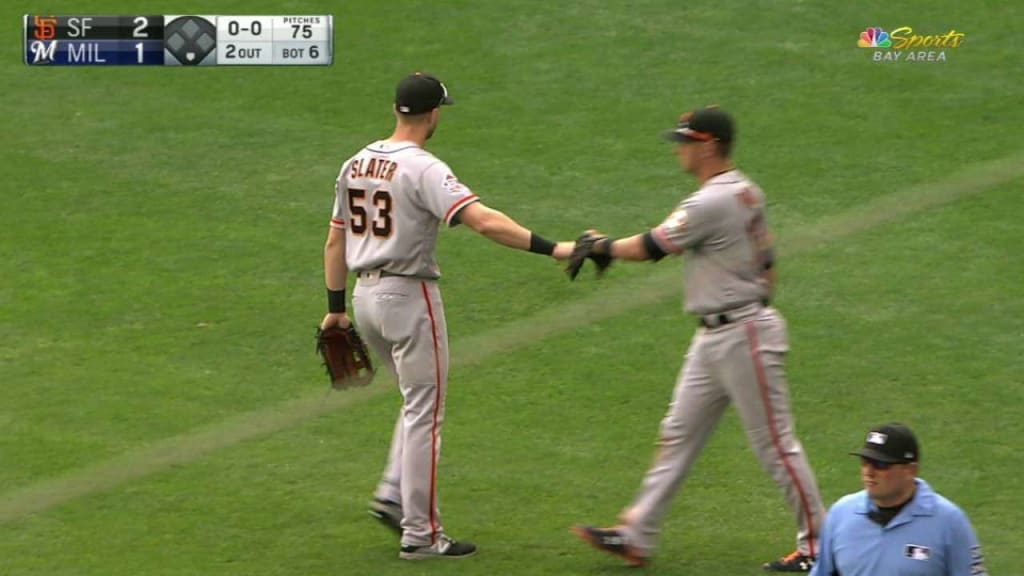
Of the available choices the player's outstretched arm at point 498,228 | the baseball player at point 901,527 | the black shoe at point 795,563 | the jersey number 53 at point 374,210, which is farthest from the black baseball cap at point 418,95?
the baseball player at point 901,527

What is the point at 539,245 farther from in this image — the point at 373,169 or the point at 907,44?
the point at 907,44

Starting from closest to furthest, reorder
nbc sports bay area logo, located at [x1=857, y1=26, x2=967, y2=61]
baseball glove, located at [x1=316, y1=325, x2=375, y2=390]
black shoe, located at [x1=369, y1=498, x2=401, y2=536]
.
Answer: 1. black shoe, located at [x1=369, y1=498, x2=401, y2=536]
2. baseball glove, located at [x1=316, y1=325, x2=375, y2=390]
3. nbc sports bay area logo, located at [x1=857, y1=26, x2=967, y2=61]

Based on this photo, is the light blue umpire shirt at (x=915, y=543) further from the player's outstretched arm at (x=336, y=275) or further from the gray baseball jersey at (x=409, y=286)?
the player's outstretched arm at (x=336, y=275)

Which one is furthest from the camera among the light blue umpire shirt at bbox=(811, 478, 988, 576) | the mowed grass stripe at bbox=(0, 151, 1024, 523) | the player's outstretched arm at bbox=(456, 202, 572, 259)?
the mowed grass stripe at bbox=(0, 151, 1024, 523)

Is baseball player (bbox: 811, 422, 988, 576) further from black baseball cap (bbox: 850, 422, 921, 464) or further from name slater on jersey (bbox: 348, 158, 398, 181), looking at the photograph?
name slater on jersey (bbox: 348, 158, 398, 181)

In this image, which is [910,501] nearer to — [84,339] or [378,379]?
[378,379]

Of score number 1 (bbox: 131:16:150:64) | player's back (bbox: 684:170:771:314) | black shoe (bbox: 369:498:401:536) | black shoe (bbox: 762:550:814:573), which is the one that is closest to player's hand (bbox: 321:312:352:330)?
black shoe (bbox: 369:498:401:536)
